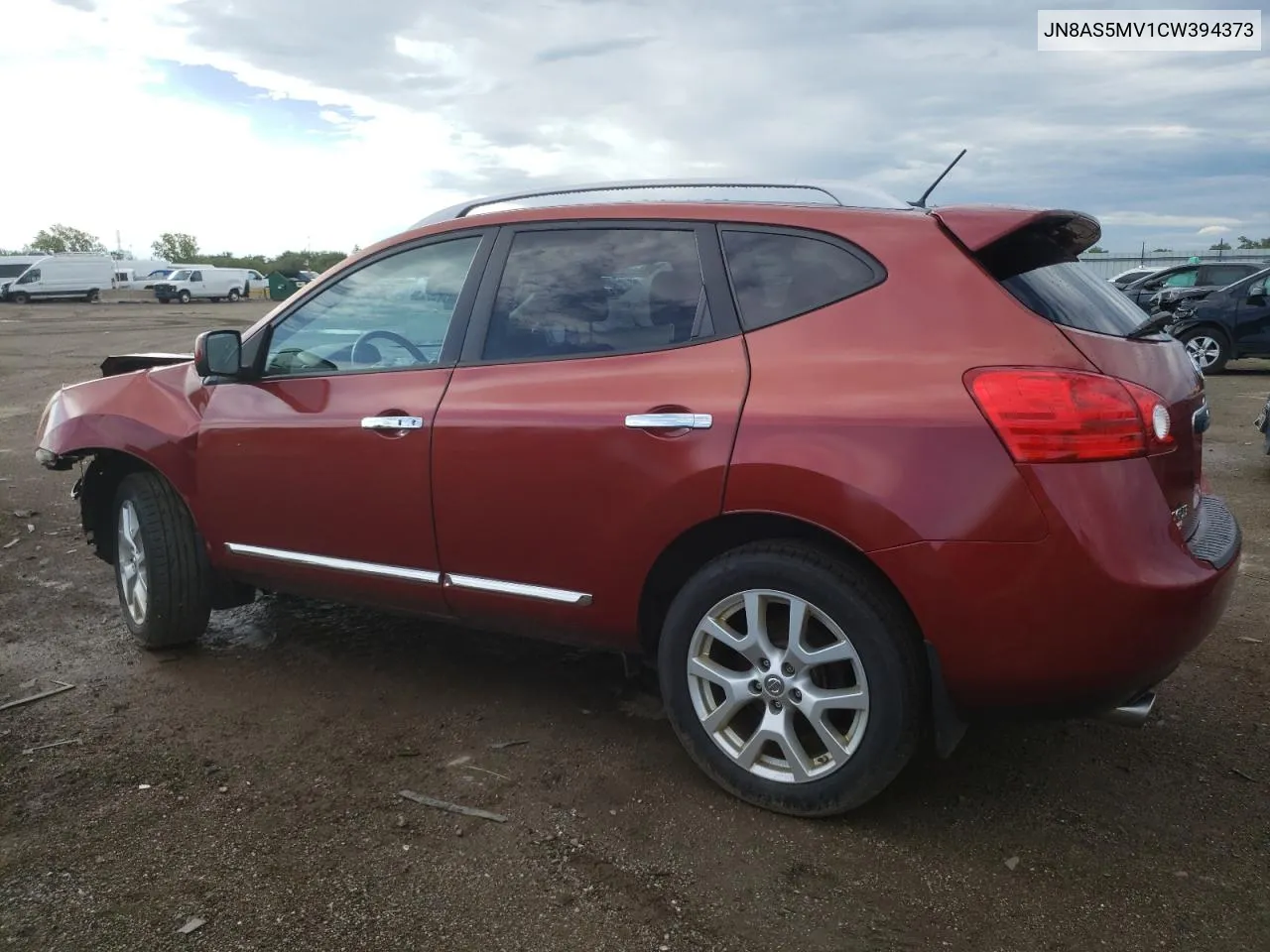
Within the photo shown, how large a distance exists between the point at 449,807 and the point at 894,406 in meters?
1.69

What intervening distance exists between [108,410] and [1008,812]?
12.0 ft

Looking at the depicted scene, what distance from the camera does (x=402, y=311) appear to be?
143 inches

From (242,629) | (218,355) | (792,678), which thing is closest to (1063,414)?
(792,678)

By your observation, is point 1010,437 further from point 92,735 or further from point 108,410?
point 108,410

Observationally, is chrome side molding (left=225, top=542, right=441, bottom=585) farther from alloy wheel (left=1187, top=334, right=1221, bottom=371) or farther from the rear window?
alloy wheel (left=1187, top=334, right=1221, bottom=371)

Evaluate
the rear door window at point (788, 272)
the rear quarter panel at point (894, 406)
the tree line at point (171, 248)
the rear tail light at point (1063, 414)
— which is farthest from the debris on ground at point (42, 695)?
the tree line at point (171, 248)

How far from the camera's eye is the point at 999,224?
2779mm

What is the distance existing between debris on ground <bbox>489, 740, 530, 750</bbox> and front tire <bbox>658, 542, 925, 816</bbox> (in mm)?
625

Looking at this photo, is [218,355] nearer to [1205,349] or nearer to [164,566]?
[164,566]

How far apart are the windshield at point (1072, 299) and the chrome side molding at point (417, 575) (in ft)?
4.97

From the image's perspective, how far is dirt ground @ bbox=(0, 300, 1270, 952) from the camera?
2.48 meters

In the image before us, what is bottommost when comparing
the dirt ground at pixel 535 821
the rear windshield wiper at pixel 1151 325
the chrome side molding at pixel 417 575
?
the dirt ground at pixel 535 821

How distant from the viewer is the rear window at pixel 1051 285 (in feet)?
8.93

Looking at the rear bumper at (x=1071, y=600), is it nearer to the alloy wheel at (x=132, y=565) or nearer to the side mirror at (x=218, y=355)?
the side mirror at (x=218, y=355)
